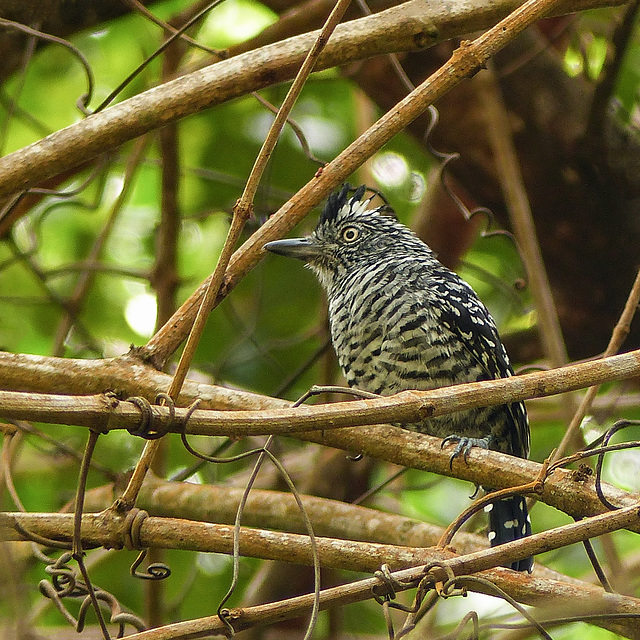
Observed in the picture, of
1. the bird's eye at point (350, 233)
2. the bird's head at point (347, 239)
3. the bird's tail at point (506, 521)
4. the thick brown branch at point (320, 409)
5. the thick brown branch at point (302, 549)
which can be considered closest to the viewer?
the thick brown branch at point (320, 409)

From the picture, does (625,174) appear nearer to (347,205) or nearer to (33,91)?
(347,205)

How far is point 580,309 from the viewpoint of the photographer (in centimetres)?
404

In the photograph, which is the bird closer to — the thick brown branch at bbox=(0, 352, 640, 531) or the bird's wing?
the bird's wing

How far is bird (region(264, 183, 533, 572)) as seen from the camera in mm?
2990

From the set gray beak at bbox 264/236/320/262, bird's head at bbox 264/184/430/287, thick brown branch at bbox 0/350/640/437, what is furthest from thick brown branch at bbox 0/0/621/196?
bird's head at bbox 264/184/430/287

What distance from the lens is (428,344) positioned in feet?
9.78

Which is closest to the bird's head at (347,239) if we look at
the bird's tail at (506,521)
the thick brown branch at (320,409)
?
the bird's tail at (506,521)

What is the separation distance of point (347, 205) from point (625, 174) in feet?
3.88

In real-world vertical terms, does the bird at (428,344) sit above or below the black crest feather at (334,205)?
below

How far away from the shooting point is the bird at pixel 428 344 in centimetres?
299

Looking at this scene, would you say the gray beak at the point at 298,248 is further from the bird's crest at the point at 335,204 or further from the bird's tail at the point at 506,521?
the bird's tail at the point at 506,521

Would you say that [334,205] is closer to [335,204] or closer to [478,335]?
[335,204]

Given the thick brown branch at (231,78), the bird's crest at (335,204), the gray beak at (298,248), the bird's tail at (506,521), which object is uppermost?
the bird's crest at (335,204)

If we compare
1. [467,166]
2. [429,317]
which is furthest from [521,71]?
[429,317]
